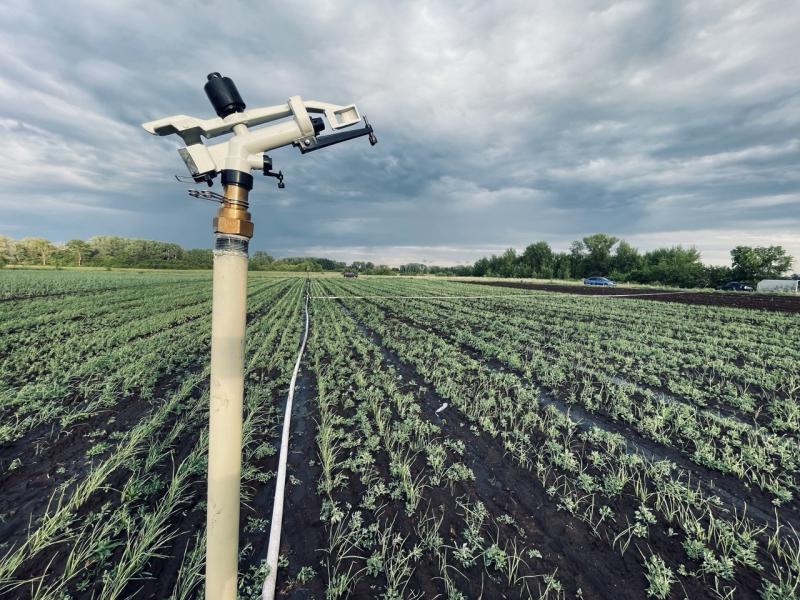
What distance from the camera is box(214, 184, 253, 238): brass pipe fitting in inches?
62.5

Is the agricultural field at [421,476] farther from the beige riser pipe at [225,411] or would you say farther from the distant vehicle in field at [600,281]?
the distant vehicle in field at [600,281]

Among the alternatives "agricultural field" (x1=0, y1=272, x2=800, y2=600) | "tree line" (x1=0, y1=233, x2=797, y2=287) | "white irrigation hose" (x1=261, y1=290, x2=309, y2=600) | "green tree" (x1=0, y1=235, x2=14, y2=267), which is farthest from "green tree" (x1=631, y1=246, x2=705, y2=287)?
"green tree" (x1=0, y1=235, x2=14, y2=267)

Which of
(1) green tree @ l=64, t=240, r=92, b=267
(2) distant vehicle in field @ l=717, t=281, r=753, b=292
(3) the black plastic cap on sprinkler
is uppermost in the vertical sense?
(1) green tree @ l=64, t=240, r=92, b=267

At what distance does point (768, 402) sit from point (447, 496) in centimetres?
784

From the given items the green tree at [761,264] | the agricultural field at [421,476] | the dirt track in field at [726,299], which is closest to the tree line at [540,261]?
the green tree at [761,264]

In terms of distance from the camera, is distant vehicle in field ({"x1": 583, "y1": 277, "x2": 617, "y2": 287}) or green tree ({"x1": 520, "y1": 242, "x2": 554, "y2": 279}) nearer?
distant vehicle in field ({"x1": 583, "y1": 277, "x2": 617, "y2": 287})

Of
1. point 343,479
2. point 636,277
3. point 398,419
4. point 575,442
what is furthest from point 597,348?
point 636,277

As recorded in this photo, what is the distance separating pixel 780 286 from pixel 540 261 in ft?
190

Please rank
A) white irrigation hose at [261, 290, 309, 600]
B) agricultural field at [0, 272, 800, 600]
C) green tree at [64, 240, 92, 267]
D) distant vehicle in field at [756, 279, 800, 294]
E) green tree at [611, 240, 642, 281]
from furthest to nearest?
green tree at [64, 240, 92, 267] → green tree at [611, 240, 642, 281] → distant vehicle in field at [756, 279, 800, 294] → agricultural field at [0, 272, 800, 600] → white irrigation hose at [261, 290, 309, 600]

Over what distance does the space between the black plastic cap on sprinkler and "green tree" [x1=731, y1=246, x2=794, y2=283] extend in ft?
296

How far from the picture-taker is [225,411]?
1.64 m

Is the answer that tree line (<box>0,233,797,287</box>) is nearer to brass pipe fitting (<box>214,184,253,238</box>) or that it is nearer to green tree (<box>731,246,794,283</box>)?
green tree (<box>731,246,794,283</box>)

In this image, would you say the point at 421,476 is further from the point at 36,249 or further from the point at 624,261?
the point at 36,249

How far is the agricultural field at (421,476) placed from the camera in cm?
280
